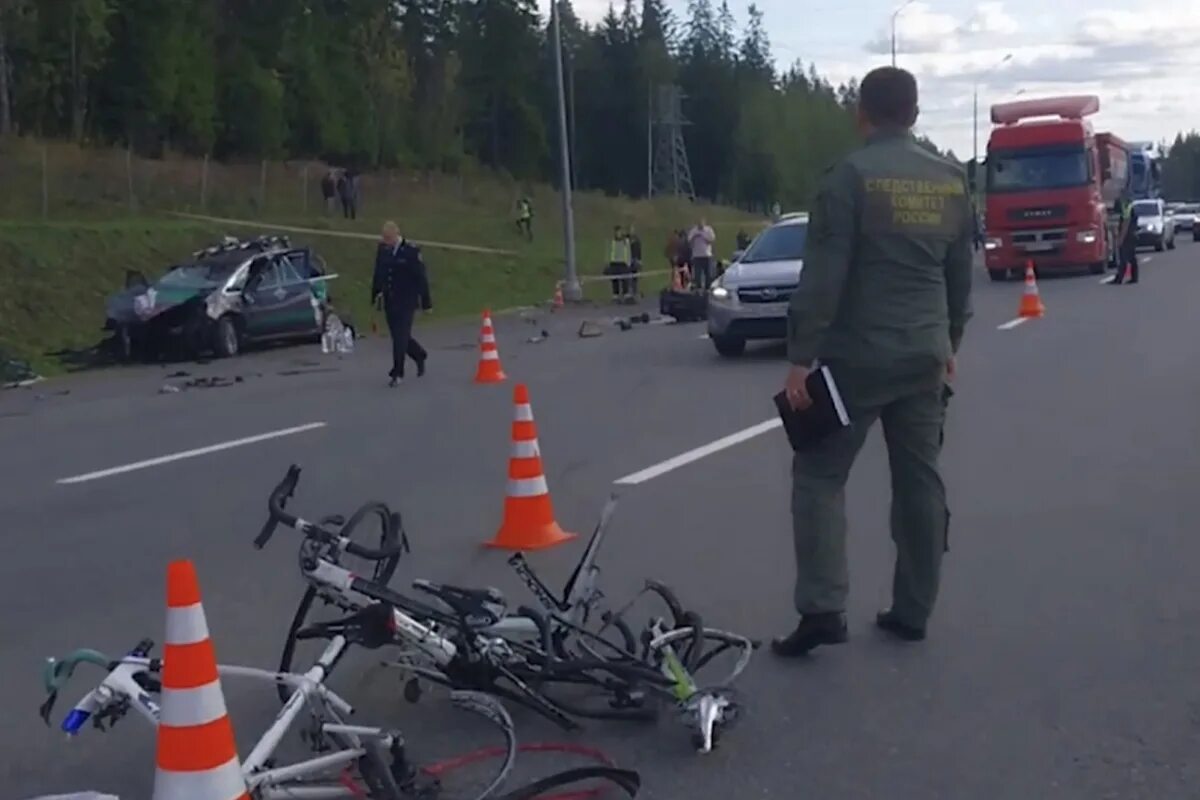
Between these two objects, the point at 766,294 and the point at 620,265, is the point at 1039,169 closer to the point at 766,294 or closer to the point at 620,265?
the point at 620,265

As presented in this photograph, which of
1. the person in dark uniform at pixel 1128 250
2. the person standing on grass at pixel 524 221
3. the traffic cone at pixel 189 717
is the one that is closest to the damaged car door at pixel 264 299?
the person in dark uniform at pixel 1128 250

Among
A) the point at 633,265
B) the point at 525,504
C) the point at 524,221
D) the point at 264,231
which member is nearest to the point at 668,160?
the point at 524,221

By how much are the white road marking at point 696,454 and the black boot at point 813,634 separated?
4.41 m

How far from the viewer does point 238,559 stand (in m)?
8.90

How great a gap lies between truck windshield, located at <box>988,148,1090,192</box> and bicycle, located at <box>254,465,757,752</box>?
108 feet

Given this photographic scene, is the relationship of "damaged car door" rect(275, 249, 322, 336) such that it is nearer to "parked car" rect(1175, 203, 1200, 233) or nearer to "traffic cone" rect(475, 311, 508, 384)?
"traffic cone" rect(475, 311, 508, 384)

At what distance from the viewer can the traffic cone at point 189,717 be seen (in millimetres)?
4078

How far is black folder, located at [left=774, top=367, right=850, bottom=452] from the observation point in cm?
613

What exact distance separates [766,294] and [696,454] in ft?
26.6

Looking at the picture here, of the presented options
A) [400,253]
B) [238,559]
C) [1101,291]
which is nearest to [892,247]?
[238,559]

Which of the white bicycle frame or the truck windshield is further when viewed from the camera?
the truck windshield

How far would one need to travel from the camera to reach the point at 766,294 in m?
19.9

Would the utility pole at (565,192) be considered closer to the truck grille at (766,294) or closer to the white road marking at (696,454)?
Answer: the truck grille at (766,294)

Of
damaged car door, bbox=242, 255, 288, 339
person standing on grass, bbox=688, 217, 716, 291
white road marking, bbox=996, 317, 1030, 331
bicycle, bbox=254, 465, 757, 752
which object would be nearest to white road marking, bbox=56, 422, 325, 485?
bicycle, bbox=254, 465, 757, 752
